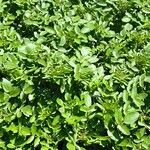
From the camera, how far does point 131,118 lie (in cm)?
208

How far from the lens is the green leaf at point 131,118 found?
207 cm

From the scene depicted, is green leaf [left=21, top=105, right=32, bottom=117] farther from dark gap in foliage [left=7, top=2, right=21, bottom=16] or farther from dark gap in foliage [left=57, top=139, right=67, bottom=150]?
dark gap in foliage [left=7, top=2, right=21, bottom=16]

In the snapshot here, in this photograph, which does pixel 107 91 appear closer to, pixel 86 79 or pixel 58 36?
pixel 86 79

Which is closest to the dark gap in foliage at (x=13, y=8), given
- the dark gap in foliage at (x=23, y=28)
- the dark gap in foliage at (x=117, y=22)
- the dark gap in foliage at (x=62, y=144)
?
the dark gap in foliage at (x=23, y=28)

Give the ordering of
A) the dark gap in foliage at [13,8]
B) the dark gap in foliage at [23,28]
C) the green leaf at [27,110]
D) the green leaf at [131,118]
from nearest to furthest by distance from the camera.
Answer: the green leaf at [131,118] < the green leaf at [27,110] < the dark gap in foliage at [23,28] < the dark gap in foliage at [13,8]

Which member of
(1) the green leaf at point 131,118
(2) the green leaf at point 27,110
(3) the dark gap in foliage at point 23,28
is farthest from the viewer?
(3) the dark gap in foliage at point 23,28

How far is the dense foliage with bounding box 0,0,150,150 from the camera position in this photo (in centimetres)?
216

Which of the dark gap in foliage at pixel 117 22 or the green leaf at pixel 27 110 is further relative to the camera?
the dark gap in foliage at pixel 117 22

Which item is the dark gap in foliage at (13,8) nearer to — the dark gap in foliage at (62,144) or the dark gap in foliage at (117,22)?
the dark gap in foliage at (117,22)

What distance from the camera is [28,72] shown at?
2.29 m

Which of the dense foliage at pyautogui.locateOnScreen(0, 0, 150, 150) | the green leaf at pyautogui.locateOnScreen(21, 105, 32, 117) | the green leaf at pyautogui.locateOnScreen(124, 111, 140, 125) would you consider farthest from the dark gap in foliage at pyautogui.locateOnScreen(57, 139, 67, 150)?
the green leaf at pyautogui.locateOnScreen(124, 111, 140, 125)

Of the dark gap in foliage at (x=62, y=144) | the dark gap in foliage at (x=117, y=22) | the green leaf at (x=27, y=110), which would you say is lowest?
the dark gap in foliage at (x=62, y=144)

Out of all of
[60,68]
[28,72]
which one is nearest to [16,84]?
[28,72]

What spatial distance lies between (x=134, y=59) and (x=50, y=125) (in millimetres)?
608
